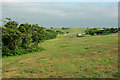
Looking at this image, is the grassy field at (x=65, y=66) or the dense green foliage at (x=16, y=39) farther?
the dense green foliage at (x=16, y=39)

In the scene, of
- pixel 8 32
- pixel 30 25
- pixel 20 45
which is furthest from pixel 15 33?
pixel 30 25

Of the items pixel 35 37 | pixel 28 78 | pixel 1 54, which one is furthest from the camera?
pixel 35 37

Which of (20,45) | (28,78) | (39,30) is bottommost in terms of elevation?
(28,78)

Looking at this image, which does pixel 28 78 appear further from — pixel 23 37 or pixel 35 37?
pixel 35 37

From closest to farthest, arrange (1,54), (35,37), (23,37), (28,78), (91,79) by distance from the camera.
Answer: (91,79), (28,78), (1,54), (23,37), (35,37)

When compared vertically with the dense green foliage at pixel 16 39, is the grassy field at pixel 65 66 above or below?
below

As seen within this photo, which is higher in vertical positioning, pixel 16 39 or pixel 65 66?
pixel 16 39

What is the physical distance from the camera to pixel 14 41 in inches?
1235

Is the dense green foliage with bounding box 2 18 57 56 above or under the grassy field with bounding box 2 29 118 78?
above

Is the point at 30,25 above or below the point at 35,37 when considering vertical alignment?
above

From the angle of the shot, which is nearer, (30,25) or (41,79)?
(41,79)

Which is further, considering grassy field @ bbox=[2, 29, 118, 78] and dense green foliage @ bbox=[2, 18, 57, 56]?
dense green foliage @ bbox=[2, 18, 57, 56]

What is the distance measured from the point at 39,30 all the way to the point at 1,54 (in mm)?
15783

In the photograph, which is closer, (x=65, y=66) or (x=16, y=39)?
(x=65, y=66)
